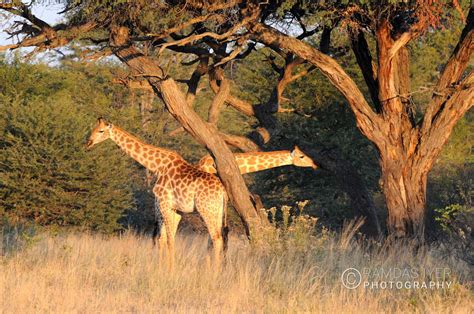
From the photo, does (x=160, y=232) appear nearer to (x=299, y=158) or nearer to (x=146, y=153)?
(x=146, y=153)

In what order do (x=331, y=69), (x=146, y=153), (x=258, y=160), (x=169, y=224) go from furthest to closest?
(x=258, y=160) → (x=146, y=153) → (x=331, y=69) → (x=169, y=224)

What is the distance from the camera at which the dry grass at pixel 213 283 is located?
26.9 feet

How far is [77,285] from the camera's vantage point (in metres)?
9.06

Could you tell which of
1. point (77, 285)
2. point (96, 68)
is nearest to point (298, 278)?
point (77, 285)

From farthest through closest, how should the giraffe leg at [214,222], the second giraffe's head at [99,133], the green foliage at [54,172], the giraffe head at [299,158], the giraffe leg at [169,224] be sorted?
1. the green foliage at [54,172]
2. the giraffe head at [299,158]
3. the second giraffe's head at [99,133]
4. the giraffe leg at [169,224]
5. the giraffe leg at [214,222]

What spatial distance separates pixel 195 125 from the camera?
1280cm

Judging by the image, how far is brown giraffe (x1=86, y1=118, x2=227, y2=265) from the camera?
1204cm

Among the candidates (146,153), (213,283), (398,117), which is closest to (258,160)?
(146,153)

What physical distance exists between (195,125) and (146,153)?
0.91 meters

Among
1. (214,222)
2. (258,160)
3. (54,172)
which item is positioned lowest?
(214,222)

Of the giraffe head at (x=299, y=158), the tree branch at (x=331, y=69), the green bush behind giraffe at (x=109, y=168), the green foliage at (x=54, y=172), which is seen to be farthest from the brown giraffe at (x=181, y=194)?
the green foliage at (x=54, y=172)

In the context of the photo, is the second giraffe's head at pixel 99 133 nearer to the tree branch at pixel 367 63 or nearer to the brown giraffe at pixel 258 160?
the brown giraffe at pixel 258 160

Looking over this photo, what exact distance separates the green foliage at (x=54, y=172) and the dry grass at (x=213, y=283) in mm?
5621

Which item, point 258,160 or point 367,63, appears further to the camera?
point 367,63
